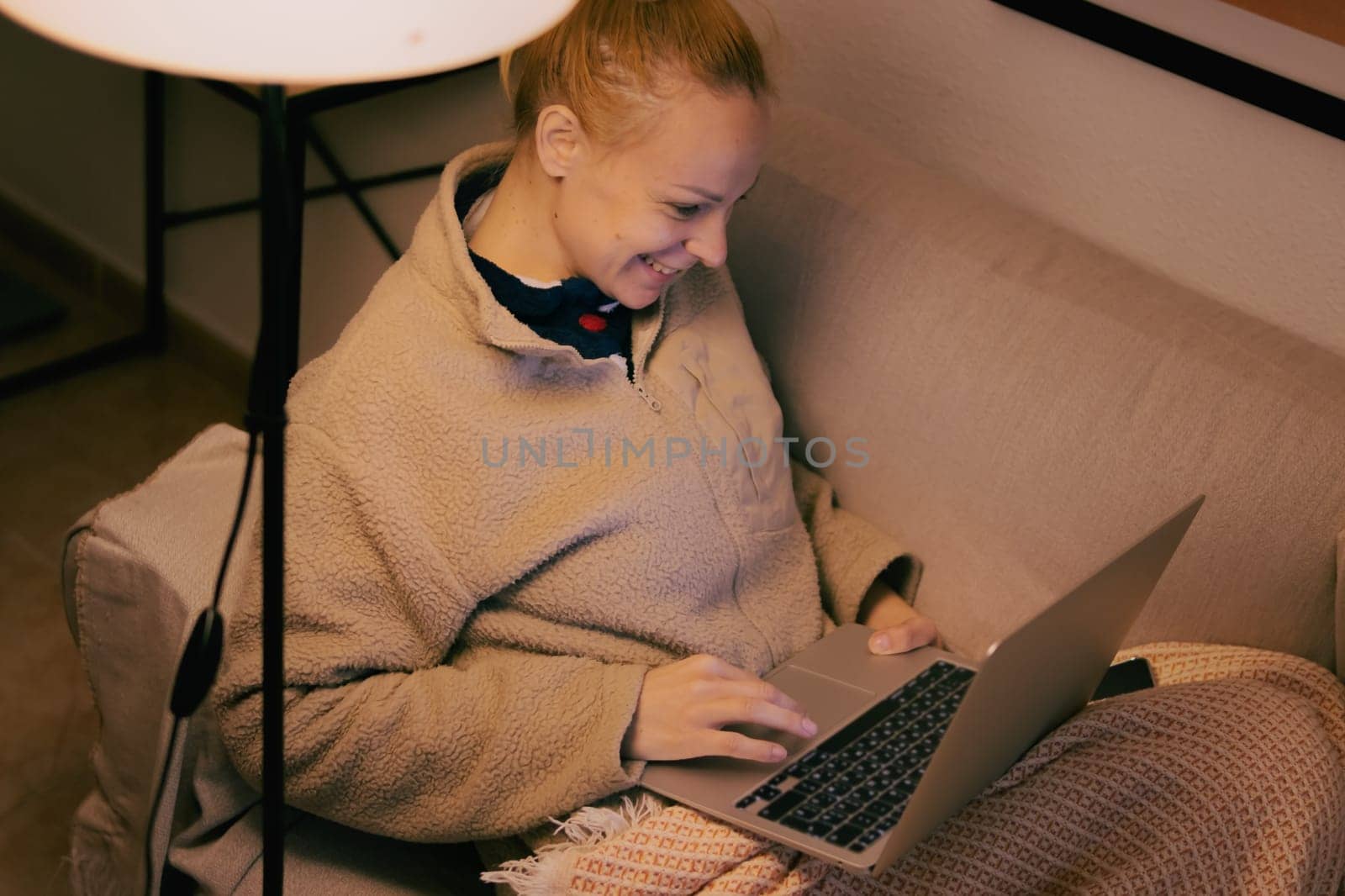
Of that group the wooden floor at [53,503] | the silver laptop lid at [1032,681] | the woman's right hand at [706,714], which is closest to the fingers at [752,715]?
the woman's right hand at [706,714]

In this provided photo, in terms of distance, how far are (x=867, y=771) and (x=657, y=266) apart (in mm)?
474

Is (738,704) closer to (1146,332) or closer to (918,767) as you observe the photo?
(918,767)

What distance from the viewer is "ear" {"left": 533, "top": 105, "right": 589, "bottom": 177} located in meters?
1.14

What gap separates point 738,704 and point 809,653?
0.21 metres

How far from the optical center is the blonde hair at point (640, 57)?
1110 mm

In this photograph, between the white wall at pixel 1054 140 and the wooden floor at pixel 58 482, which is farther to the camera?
the wooden floor at pixel 58 482

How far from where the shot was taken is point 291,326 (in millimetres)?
1135

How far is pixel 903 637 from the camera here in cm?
129

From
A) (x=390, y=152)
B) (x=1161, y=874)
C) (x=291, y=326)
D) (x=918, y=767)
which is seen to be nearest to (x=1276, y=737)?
(x=1161, y=874)

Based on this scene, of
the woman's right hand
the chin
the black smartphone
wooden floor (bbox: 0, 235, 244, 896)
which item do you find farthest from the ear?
wooden floor (bbox: 0, 235, 244, 896)

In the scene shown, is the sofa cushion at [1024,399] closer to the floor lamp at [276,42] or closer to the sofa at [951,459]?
the sofa at [951,459]

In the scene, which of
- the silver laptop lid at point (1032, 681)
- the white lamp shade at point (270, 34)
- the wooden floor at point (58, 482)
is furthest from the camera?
the wooden floor at point (58, 482)

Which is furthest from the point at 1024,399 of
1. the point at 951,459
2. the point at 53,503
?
the point at 53,503

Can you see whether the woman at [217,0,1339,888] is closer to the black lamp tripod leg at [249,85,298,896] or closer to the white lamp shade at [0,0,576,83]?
the black lamp tripod leg at [249,85,298,896]
